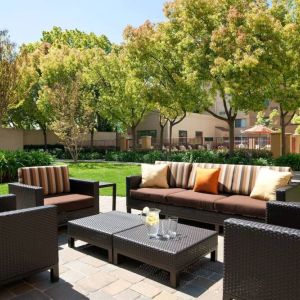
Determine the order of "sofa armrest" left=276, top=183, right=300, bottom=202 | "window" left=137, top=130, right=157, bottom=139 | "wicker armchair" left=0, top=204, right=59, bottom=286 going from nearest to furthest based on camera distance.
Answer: "wicker armchair" left=0, top=204, right=59, bottom=286 < "sofa armrest" left=276, top=183, right=300, bottom=202 < "window" left=137, top=130, right=157, bottom=139

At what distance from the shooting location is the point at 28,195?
17.9 feet

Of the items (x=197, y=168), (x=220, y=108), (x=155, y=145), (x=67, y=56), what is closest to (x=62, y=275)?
(x=197, y=168)

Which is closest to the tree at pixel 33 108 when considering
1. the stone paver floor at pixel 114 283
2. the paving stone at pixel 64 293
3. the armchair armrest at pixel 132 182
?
the armchair armrest at pixel 132 182

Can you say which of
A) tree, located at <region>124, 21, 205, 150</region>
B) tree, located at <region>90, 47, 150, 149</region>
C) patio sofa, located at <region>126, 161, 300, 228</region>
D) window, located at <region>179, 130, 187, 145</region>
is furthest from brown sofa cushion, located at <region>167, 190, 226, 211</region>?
window, located at <region>179, 130, 187, 145</region>

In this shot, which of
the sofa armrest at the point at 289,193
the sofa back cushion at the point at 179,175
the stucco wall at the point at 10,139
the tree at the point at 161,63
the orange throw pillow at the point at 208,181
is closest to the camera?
the sofa armrest at the point at 289,193

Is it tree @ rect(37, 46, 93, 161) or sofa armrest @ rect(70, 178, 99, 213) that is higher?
tree @ rect(37, 46, 93, 161)

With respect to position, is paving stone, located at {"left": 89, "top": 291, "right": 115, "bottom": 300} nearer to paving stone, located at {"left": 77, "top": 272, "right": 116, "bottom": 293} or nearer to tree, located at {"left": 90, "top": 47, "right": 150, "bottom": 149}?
paving stone, located at {"left": 77, "top": 272, "right": 116, "bottom": 293}

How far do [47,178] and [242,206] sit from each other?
366 cm

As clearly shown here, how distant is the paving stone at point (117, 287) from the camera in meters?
3.64

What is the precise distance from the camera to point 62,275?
406 cm

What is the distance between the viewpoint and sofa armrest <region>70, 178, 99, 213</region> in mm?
6317

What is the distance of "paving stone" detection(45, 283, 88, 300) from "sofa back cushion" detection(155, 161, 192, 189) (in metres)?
3.68

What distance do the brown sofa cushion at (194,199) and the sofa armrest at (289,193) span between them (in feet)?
3.82

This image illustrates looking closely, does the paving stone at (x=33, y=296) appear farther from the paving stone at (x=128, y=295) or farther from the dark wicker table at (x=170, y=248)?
the dark wicker table at (x=170, y=248)
